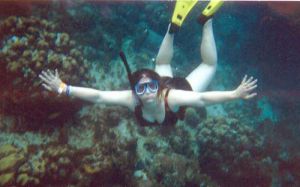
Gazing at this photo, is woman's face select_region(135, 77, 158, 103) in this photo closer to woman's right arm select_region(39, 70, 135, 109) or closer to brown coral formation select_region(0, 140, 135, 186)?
woman's right arm select_region(39, 70, 135, 109)

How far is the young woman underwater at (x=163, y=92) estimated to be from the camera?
181 inches

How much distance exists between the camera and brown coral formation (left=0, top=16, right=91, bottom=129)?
19.7ft

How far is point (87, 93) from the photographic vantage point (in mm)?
4945

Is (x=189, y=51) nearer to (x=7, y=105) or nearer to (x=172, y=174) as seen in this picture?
(x=172, y=174)

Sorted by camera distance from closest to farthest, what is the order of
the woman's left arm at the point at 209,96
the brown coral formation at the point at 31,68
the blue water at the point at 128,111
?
the woman's left arm at the point at 209,96 < the blue water at the point at 128,111 < the brown coral formation at the point at 31,68

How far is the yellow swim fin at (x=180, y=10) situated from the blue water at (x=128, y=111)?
2.25 metres

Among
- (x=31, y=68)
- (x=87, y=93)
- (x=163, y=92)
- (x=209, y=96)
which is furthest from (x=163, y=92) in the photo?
(x=31, y=68)

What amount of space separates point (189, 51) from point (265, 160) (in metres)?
3.89

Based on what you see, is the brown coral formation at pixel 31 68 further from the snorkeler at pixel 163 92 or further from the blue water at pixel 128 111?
the snorkeler at pixel 163 92

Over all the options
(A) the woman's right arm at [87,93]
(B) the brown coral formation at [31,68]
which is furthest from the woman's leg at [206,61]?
(B) the brown coral formation at [31,68]

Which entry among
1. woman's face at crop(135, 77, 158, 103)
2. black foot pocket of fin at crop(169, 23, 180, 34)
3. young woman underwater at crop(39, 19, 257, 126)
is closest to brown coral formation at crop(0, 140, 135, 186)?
young woman underwater at crop(39, 19, 257, 126)

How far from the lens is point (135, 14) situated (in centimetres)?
954

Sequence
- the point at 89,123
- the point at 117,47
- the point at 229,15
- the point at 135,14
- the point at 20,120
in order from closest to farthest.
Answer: the point at 20,120 < the point at 89,123 < the point at 117,47 < the point at 135,14 < the point at 229,15

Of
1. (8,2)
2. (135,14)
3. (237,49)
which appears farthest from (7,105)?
(237,49)
